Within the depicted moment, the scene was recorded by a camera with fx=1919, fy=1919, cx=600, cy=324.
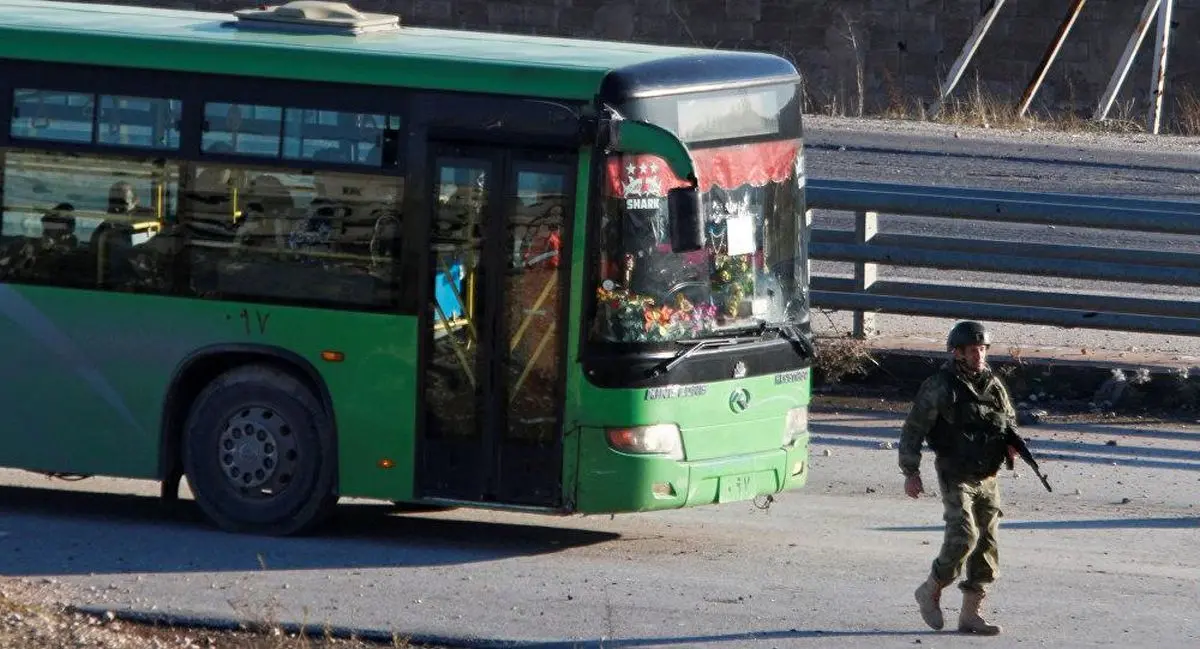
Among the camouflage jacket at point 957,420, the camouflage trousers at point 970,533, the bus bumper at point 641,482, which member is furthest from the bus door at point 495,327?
the camouflage trousers at point 970,533

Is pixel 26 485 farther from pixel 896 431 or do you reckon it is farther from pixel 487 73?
pixel 896 431

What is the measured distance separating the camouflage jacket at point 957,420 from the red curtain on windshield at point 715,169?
1675 mm

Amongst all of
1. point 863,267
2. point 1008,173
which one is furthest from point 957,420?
point 1008,173

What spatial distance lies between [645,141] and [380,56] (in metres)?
1.43

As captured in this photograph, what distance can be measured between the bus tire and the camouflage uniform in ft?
9.83

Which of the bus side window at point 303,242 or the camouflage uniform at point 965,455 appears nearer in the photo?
the camouflage uniform at point 965,455

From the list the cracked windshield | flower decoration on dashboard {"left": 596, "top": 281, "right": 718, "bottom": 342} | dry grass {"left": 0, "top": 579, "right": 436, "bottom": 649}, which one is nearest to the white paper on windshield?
the cracked windshield

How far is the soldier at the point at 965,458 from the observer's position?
771 centimetres

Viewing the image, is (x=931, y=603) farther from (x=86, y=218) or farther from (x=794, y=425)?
(x=86, y=218)

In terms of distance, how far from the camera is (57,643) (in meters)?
7.40

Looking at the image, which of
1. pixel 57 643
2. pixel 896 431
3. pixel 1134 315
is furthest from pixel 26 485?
pixel 1134 315

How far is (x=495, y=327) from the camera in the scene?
8891mm

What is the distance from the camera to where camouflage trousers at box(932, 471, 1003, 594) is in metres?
7.69

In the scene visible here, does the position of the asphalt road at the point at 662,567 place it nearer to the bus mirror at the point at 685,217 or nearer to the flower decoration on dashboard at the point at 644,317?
the flower decoration on dashboard at the point at 644,317
